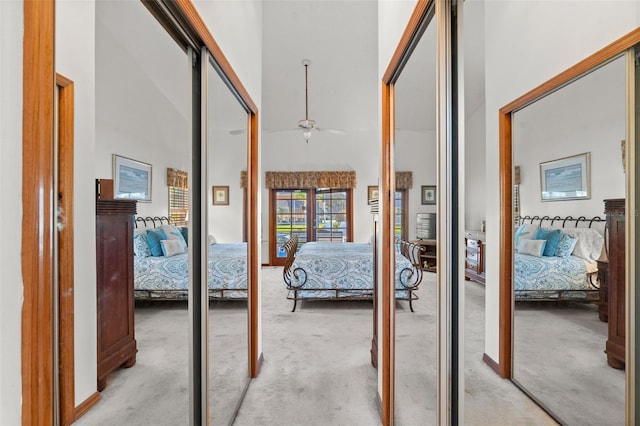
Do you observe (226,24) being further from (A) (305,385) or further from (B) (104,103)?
(A) (305,385)

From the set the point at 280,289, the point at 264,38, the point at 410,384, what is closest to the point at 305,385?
the point at 410,384

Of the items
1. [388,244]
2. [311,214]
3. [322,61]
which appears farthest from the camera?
[311,214]

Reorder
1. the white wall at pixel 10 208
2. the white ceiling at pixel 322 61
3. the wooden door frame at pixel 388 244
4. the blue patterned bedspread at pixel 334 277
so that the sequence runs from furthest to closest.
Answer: the blue patterned bedspread at pixel 334 277, the white ceiling at pixel 322 61, the wooden door frame at pixel 388 244, the white wall at pixel 10 208

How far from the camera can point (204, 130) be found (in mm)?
1377

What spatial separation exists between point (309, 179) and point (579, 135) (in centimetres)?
649

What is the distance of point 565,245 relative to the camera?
0.61 m

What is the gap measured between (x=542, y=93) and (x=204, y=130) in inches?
49.1

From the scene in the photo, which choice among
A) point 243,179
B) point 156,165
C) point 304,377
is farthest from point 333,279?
point 156,165

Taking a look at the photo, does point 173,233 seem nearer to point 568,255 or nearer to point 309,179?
point 568,255

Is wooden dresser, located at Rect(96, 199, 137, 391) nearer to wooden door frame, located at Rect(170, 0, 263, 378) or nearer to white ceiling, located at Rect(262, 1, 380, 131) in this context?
wooden door frame, located at Rect(170, 0, 263, 378)

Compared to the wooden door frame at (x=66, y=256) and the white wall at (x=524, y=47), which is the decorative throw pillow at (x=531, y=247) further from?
the wooden door frame at (x=66, y=256)

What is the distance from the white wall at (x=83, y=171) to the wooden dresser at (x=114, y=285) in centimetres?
4

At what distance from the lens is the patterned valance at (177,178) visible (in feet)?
3.61

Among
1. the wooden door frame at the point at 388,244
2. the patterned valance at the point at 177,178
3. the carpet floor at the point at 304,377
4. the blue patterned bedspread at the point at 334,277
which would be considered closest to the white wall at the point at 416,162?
the wooden door frame at the point at 388,244
